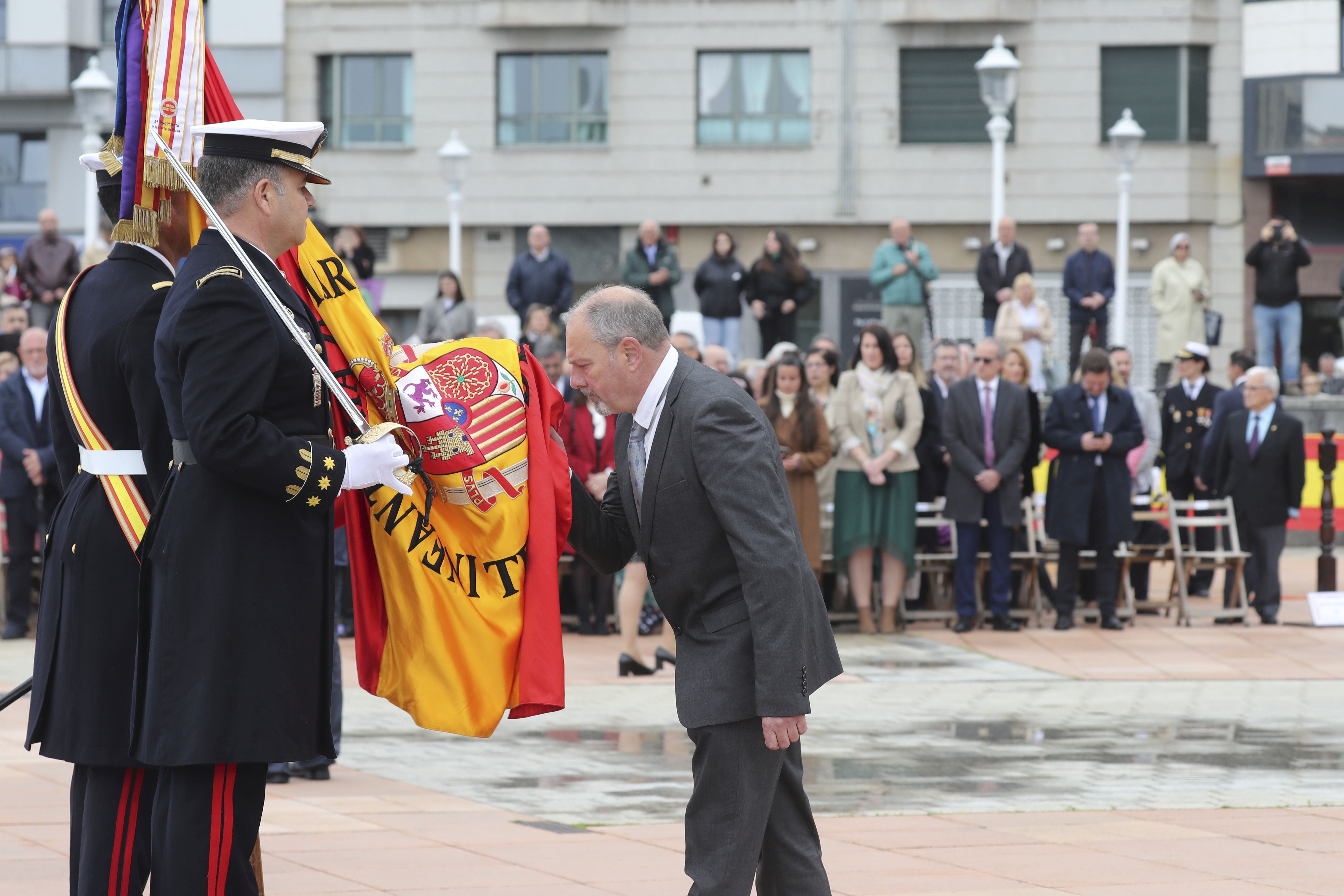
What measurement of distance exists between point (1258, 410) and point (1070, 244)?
58.6 feet

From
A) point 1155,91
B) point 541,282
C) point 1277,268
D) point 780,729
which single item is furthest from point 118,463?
point 1155,91

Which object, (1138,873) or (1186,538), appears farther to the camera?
(1186,538)

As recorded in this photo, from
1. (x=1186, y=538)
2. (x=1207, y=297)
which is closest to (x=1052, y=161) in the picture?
(x=1207, y=297)

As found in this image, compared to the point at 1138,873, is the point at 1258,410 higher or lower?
higher

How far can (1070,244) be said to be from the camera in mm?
32625

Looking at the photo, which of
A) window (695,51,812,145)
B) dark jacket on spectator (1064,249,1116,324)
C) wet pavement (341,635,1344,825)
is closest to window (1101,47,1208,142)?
window (695,51,812,145)

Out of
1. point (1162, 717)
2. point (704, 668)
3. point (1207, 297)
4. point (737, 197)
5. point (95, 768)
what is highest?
point (737, 197)

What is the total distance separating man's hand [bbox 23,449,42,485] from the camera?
13.3 metres

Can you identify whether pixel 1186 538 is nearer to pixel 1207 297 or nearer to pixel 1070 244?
pixel 1207 297

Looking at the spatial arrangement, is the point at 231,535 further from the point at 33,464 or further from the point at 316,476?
the point at 33,464

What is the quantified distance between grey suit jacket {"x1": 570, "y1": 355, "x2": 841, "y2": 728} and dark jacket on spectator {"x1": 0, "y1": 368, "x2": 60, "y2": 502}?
9798 millimetres

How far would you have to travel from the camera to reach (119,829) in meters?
4.57

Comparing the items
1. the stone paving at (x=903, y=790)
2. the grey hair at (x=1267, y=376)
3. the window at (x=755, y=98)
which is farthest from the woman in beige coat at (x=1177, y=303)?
the window at (x=755, y=98)

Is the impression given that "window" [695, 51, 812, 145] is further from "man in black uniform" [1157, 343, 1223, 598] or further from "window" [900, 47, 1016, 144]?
"man in black uniform" [1157, 343, 1223, 598]
